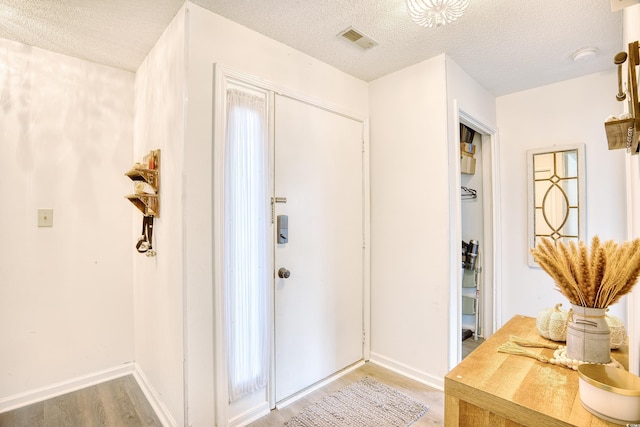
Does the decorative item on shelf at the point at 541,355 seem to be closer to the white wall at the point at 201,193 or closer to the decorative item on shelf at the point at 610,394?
the decorative item on shelf at the point at 610,394

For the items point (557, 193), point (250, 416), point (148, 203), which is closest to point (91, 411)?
point (250, 416)

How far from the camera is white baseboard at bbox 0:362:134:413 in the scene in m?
2.09

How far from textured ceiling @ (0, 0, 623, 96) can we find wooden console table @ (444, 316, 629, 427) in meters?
1.88

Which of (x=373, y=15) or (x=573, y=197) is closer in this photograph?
(x=373, y=15)

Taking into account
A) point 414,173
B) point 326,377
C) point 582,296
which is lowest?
point 326,377

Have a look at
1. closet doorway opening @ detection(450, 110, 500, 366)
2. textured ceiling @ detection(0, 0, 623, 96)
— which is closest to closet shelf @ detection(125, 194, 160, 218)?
textured ceiling @ detection(0, 0, 623, 96)

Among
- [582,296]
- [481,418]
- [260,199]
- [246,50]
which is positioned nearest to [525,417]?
[481,418]

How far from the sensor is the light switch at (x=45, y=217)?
7.36 feet

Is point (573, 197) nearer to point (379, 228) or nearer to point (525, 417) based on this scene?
point (379, 228)

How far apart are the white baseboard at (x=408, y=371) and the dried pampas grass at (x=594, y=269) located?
5.41ft

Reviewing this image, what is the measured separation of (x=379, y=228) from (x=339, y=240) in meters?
0.43

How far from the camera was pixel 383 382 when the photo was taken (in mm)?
2402

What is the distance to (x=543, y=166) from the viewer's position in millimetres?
2916

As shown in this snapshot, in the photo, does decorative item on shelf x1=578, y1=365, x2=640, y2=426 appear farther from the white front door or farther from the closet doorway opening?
the closet doorway opening
